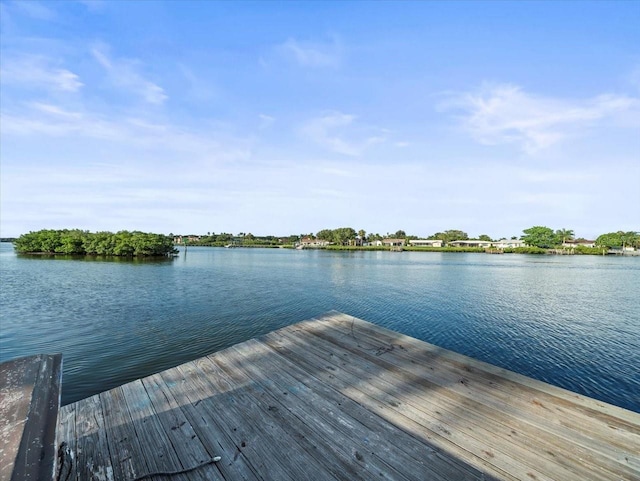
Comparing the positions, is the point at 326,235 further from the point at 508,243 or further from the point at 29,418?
the point at 29,418

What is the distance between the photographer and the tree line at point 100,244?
4716cm

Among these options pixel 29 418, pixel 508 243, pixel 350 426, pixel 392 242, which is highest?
pixel 508 243

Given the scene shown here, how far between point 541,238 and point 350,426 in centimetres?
13212

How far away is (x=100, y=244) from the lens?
48.1 meters

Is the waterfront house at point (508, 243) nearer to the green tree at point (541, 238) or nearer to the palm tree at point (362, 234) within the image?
the green tree at point (541, 238)

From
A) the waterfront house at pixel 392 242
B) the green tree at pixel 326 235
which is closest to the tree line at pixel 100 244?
the green tree at pixel 326 235

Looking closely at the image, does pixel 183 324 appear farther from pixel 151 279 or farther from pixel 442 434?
pixel 151 279

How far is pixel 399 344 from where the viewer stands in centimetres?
542

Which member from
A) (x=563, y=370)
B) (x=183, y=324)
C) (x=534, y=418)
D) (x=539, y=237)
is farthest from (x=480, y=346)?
(x=539, y=237)

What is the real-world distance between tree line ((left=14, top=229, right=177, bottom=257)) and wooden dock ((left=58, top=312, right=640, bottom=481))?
51.4m

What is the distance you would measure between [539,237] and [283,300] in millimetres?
124640

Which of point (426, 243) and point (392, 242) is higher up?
point (392, 242)

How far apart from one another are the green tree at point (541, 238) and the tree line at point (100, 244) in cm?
12329

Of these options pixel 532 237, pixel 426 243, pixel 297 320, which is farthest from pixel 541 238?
pixel 297 320
